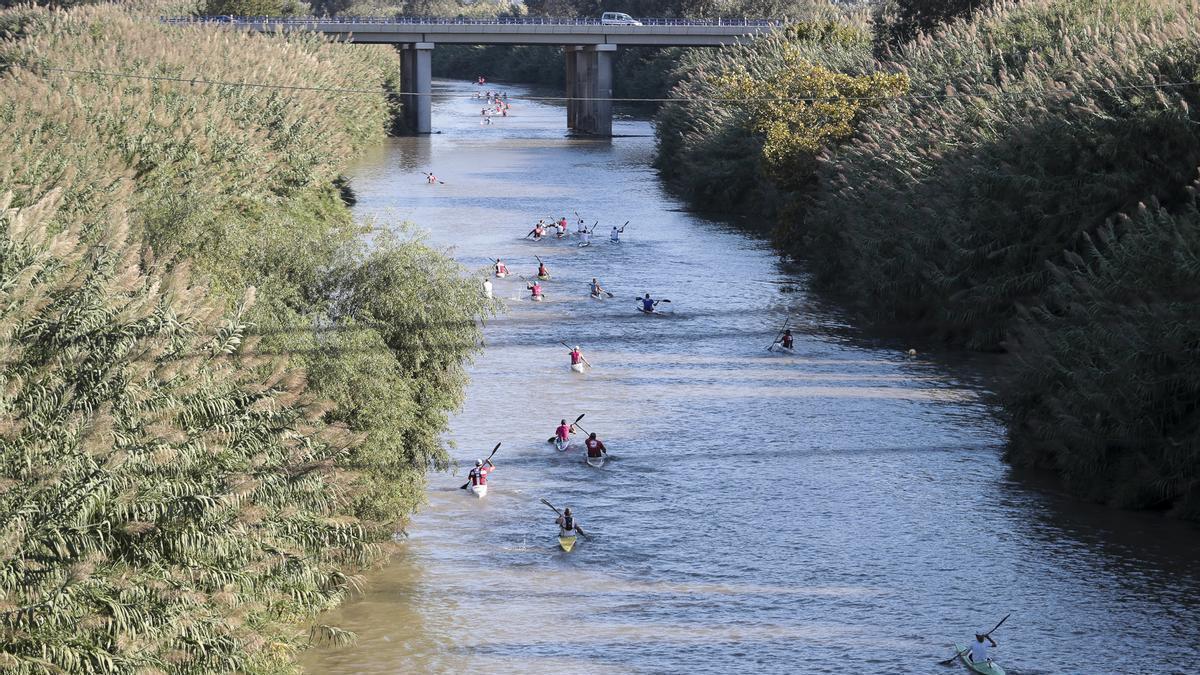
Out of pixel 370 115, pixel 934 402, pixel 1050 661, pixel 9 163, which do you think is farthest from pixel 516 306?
pixel 370 115

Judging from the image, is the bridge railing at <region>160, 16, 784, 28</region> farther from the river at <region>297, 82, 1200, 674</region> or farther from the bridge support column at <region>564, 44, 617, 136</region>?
the river at <region>297, 82, 1200, 674</region>

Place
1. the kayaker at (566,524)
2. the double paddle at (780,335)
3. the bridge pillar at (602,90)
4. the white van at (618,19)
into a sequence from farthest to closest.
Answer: the white van at (618,19)
the bridge pillar at (602,90)
the double paddle at (780,335)
the kayaker at (566,524)

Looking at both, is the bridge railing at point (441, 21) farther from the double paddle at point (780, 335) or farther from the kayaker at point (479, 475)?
the kayaker at point (479, 475)

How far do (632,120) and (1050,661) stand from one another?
421ft

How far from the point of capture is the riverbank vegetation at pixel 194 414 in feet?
74.6

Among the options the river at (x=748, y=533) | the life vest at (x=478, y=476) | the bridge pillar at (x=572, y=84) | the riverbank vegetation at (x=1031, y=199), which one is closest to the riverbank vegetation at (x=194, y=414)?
the life vest at (x=478, y=476)

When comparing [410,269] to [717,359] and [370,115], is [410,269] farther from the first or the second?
[370,115]

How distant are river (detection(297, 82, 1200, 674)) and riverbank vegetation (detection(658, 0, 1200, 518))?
208 cm

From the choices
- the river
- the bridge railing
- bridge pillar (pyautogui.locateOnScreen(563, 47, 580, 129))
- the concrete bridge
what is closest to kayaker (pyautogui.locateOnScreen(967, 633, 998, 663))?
the river

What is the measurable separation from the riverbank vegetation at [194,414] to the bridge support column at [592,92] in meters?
85.0

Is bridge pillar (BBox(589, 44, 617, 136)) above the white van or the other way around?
the other way around

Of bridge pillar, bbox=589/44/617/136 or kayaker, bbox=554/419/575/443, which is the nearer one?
kayaker, bbox=554/419/575/443

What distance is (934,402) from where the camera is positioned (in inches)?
1981

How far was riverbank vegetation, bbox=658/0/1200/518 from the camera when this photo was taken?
39844mm
